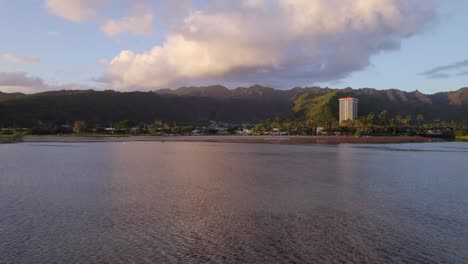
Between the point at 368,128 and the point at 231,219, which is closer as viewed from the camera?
→ the point at 231,219

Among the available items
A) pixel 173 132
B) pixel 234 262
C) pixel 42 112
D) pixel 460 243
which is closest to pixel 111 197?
pixel 234 262

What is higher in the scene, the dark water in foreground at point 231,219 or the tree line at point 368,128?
the tree line at point 368,128

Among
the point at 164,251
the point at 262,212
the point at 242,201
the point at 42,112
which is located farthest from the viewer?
the point at 42,112

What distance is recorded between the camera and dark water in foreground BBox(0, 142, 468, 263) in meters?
11.8

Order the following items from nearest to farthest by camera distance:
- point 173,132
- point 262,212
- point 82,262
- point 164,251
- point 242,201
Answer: point 82,262 → point 164,251 → point 262,212 → point 242,201 → point 173,132

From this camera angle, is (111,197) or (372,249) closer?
(372,249)

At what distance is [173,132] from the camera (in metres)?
154

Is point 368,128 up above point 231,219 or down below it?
above

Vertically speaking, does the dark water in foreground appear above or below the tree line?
below

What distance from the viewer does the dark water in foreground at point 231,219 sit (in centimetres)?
1178

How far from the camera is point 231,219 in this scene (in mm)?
15758

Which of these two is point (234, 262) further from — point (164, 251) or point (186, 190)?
point (186, 190)

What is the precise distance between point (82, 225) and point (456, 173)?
2810cm

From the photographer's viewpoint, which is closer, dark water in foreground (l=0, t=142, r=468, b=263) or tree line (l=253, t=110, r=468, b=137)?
dark water in foreground (l=0, t=142, r=468, b=263)
